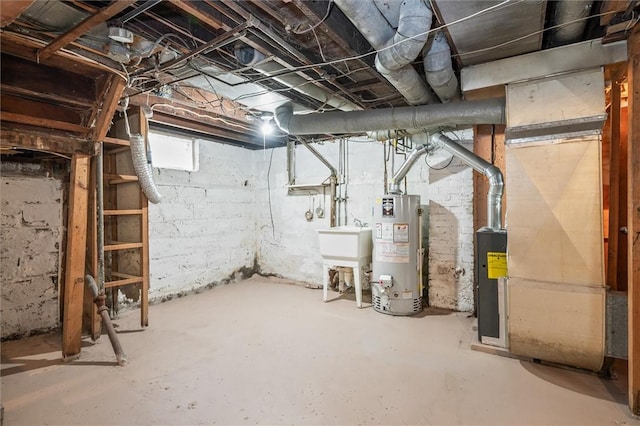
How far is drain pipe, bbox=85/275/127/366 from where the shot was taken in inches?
92.9

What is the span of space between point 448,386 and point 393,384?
1.12 feet

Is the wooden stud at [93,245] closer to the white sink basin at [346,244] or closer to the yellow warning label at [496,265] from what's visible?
the white sink basin at [346,244]

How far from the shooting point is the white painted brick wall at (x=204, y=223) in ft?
13.0

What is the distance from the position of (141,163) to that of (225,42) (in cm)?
150

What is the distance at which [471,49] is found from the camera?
2199mm

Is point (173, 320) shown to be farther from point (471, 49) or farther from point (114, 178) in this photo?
point (471, 49)

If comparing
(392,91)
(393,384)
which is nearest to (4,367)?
(393,384)

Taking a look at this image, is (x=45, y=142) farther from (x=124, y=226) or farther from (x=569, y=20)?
(x=569, y=20)

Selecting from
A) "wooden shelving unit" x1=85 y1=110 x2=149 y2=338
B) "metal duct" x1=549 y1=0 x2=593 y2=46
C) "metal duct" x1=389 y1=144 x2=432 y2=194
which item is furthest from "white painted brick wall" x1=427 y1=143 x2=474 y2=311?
"wooden shelving unit" x1=85 y1=110 x2=149 y2=338

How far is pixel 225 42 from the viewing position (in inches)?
75.8

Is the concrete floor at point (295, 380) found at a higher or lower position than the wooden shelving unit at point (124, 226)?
lower

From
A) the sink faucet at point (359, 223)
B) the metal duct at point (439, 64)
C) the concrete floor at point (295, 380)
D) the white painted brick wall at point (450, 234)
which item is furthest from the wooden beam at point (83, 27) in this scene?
the sink faucet at point (359, 223)

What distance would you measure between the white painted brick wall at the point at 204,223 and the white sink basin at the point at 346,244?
5.67 ft

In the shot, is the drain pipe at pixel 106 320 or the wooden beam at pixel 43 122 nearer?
the wooden beam at pixel 43 122
